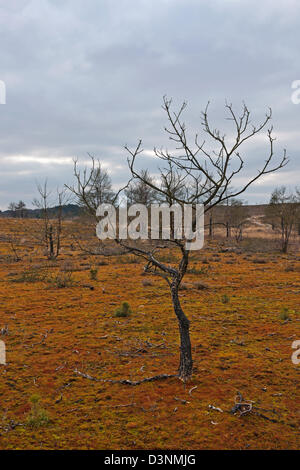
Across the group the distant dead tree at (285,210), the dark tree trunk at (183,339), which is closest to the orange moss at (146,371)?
the dark tree trunk at (183,339)

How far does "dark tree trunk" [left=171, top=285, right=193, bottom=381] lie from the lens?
441cm

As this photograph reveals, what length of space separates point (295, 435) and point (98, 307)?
6.46m

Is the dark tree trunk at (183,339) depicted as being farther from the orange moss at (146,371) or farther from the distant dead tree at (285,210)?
the distant dead tree at (285,210)

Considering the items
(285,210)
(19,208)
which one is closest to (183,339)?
(285,210)

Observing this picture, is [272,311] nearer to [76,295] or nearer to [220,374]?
[220,374]

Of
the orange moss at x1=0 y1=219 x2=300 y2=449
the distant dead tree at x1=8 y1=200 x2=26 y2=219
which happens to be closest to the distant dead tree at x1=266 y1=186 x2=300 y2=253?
the orange moss at x1=0 y1=219 x2=300 y2=449

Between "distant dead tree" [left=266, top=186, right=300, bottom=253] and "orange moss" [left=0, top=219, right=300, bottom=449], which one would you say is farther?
"distant dead tree" [left=266, top=186, right=300, bottom=253]

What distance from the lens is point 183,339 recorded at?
4438 mm

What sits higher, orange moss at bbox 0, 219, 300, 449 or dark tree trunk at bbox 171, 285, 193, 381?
dark tree trunk at bbox 171, 285, 193, 381

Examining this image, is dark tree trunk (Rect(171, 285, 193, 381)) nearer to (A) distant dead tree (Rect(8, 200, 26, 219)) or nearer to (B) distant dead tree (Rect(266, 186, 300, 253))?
(B) distant dead tree (Rect(266, 186, 300, 253))

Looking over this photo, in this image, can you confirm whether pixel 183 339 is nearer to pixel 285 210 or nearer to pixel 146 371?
pixel 146 371

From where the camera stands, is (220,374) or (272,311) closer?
(220,374)
